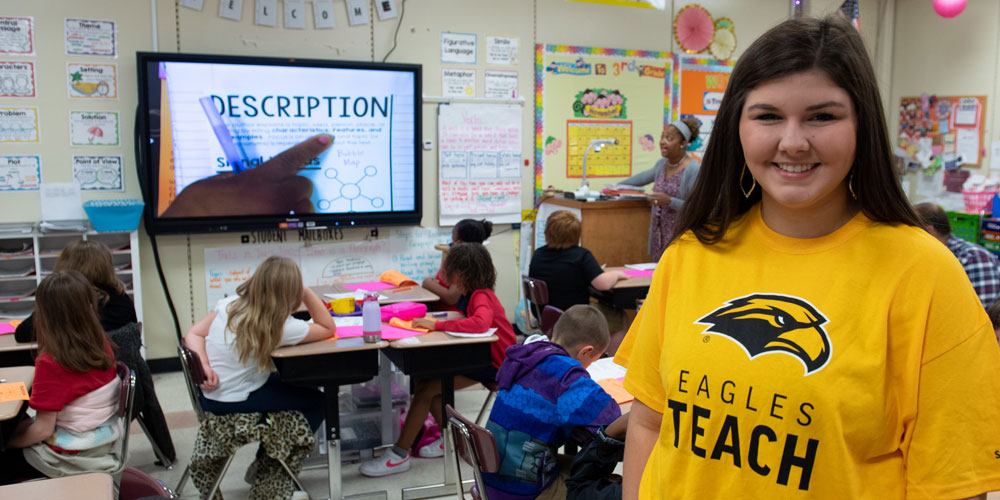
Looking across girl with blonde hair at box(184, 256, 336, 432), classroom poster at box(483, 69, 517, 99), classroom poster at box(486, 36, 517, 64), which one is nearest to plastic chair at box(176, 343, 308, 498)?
girl with blonde hair at box(184, 256, 336, 432)

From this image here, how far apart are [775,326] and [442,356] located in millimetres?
2420

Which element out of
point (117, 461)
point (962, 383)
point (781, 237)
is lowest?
point (117, 461)

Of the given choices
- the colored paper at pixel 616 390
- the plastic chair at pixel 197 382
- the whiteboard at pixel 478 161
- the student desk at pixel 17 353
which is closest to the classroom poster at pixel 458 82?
the whiteboard at pixel 478 161

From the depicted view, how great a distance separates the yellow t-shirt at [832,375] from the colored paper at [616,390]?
147 cm

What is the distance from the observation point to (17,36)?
4.51m

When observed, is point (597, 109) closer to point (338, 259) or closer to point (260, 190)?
point (338, 259)

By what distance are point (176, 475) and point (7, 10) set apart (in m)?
3.00

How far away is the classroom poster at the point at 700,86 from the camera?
20.1 ft

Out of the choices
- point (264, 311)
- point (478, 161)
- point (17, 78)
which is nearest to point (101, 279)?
point (264, 311)

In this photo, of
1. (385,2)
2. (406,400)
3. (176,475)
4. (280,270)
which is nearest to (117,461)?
(176,475)

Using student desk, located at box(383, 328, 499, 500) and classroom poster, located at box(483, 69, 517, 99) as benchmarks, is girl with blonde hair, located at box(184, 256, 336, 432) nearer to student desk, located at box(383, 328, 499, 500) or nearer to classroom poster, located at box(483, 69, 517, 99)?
student desk, located at box(383, 328, 499, 500)

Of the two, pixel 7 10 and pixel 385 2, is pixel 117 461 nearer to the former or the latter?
pixel 7 10

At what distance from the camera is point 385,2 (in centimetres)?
523

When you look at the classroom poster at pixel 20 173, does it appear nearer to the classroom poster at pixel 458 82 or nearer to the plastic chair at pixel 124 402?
the plastic chair at pixel 124 402
